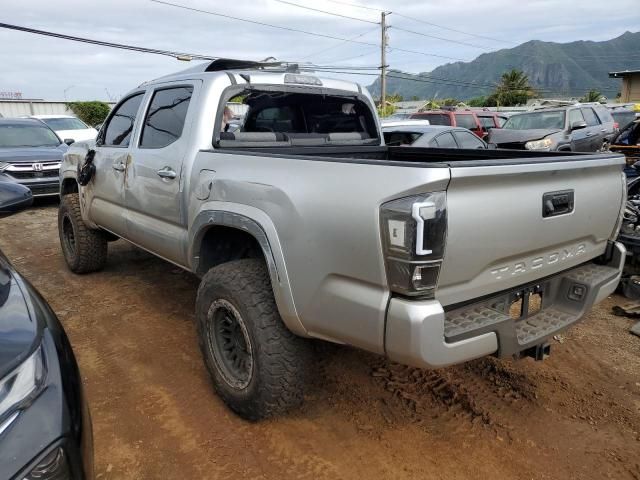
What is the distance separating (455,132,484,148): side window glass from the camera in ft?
29.1

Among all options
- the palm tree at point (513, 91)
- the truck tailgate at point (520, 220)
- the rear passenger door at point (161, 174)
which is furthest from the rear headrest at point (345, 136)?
the palm tree at point (513, 91)

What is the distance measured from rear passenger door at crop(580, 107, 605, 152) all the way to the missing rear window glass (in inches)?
382

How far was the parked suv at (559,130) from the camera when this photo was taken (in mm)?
11164

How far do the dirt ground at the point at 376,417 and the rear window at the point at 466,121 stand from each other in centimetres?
1110

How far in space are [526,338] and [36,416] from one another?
2006 millimetres

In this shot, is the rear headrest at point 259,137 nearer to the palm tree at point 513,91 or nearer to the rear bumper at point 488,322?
the rear bumper at point 488,322

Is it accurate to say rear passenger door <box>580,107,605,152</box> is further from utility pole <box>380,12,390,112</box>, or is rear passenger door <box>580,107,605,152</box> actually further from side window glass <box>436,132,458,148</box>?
utility pole <box>380,12,390,112</box>

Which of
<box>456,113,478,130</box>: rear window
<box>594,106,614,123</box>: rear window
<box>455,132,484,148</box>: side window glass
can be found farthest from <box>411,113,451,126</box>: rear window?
<box>455,132,484,148</box>: side window glass

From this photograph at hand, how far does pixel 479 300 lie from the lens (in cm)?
226

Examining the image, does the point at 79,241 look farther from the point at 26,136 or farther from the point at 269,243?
the point at 26,136

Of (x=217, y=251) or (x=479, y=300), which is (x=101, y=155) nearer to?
(x=217, y=251)

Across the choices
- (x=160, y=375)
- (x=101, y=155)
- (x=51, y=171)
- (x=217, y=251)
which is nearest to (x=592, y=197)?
(x=217, y=251)

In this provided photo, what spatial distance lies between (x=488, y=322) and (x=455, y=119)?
12.7 meters

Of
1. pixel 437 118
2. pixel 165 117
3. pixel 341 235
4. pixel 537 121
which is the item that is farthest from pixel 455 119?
pixel 341 235
